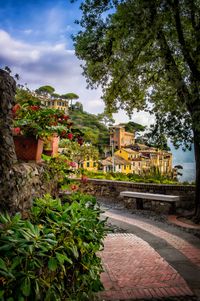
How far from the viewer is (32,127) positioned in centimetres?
321

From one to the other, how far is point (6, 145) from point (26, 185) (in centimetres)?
49

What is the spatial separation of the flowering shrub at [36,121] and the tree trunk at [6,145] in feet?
3.01

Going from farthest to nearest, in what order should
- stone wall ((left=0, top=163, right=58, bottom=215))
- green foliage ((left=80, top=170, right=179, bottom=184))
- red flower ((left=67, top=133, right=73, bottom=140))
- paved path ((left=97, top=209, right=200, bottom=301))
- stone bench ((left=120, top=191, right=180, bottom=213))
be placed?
green foliage ((left=80, top=170, right=179, bottom=184)) → stone bench ((left=120, top=191, right=180, bottom=213)) → red flower ((left=67, top=133, right=73, bottom=140)) → paved path ((left=97, top=209, right=200, bottom=301)) → stone wall ((left=0, top=163, right=58, bottom=215))

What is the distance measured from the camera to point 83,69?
9898 millimetres

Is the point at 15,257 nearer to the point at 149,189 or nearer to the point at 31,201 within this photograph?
the point at 31,201

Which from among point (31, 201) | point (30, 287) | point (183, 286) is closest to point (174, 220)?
point (183, 286)

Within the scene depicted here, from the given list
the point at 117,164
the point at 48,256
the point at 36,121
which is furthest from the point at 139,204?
the point at 117,164

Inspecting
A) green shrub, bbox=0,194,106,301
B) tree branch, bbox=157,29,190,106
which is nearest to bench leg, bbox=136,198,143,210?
tree branch, bbox=157,29,190,106

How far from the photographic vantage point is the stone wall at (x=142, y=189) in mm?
9602

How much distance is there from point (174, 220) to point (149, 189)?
256cm

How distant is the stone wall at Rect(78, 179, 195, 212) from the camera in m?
9.60

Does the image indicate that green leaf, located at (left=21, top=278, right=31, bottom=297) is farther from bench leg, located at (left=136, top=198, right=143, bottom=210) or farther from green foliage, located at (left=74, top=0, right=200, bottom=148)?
bench leg, located at (left=136, top=198, right=143, bottom=210)

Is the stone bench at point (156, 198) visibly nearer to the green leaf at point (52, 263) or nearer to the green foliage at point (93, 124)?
the green leaf at point (52, 263)

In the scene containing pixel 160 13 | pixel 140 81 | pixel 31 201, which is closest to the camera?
pixel 31 201
